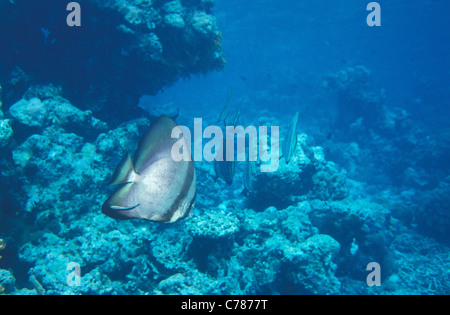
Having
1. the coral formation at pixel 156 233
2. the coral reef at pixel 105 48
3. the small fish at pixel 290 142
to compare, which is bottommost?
the coral formation at pixel 156 233

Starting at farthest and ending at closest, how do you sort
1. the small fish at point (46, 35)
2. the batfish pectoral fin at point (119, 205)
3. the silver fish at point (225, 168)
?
the small fish at point (46, 35) < the silver fish at point (225, 168) < the batfish pectoral fin at point (119, 205)

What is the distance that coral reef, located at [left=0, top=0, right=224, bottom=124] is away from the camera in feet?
23.5

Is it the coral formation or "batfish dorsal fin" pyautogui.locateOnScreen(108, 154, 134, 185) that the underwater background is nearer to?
the coral formation

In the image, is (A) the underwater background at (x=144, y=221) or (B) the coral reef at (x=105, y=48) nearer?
(A) the underwater background at (x=144, y=221)

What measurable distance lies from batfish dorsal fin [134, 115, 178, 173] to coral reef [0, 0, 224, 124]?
21.4 ft

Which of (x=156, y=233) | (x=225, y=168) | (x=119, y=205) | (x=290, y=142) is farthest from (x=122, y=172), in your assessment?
(x=156, y=233)

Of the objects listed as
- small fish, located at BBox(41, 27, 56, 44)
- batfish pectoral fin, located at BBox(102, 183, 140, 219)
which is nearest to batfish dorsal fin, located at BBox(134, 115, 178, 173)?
batfish pectoral fin, located at BBox(102, 183, 140, 219)

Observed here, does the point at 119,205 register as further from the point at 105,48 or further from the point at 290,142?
the point at 105,48

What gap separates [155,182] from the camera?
1561mm

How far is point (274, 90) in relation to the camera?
28.7 metres

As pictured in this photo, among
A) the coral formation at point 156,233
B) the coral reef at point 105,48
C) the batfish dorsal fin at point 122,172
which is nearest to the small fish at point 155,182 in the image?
the batfish dorsal fin at point 122,172

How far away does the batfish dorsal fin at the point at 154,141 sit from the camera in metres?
1.60

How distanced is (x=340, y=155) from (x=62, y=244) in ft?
46.3

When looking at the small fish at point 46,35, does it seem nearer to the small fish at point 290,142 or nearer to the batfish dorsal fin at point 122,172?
the small fish at point 290,142
